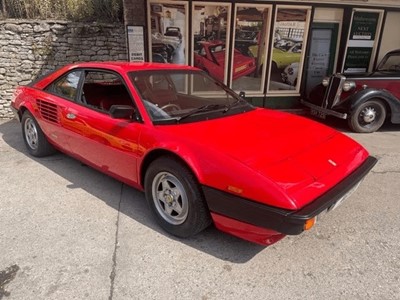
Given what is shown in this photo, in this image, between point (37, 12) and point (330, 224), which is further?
point (37, 12)

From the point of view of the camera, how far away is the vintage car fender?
19.8 feet

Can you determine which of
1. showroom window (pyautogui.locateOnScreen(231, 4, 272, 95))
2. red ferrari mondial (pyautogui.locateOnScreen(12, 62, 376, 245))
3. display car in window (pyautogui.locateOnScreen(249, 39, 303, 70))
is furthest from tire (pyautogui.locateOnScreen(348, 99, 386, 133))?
red ferrari mondial (pyautogui.locateOnScreen(12, 62, 376, 245))

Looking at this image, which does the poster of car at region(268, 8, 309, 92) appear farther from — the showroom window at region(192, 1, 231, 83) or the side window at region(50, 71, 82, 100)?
the side window at region(50, 71, 82, 100)

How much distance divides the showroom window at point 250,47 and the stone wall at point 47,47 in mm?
2604

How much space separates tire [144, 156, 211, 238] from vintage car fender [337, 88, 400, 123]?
15.7 feet

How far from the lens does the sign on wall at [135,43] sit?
6297mm

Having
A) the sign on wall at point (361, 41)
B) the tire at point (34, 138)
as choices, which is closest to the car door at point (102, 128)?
the tire at point (34, 138)

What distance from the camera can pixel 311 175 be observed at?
7.52 ft

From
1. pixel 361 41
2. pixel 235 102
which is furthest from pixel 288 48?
pixel 235 102

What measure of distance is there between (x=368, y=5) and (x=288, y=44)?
2.08 meters

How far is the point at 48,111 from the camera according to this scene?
154 inches

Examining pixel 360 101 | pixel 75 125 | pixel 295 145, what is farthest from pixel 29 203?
pixel 360 101

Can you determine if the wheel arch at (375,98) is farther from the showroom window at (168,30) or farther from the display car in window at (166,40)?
the display car in window at (166,40)

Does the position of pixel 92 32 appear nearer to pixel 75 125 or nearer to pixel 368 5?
pixel 75 125
